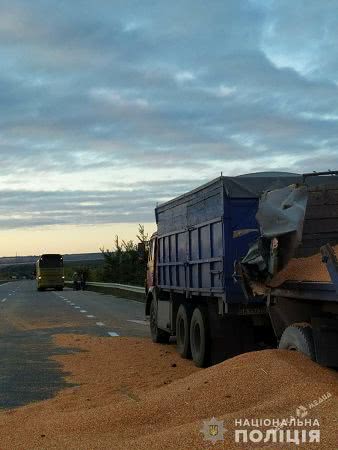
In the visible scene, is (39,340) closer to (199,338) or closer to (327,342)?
(199,338)

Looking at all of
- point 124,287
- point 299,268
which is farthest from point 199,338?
point 124,287

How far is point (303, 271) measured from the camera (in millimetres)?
7383

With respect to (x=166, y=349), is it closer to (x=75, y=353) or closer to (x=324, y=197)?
(x=75, y=353)

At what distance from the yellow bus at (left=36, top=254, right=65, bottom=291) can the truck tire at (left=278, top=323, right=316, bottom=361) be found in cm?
5211

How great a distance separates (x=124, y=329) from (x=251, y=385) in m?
12.2

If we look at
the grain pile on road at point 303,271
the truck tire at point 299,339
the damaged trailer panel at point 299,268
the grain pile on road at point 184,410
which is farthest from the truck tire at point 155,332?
the truck tire at point 299,339

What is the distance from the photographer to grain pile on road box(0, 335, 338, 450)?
5543mm

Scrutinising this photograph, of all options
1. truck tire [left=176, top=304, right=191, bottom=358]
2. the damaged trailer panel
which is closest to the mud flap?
the damaged trailer panel

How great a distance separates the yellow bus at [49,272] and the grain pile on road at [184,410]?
A: 50.3 m

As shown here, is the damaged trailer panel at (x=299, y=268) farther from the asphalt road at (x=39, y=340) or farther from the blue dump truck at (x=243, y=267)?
the asphalt road at (x=39, y=340)

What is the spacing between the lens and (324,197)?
838 centimetres

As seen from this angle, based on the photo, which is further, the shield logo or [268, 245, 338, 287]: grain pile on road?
[268, 245, 338, 287]: grain pile on road

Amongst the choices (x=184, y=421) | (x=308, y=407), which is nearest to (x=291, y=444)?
(x=308, y=407)

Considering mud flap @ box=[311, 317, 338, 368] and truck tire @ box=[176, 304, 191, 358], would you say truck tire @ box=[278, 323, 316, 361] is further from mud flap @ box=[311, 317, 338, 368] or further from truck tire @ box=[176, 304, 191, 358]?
truck tire @ box=[176, 304, 191, 358]
